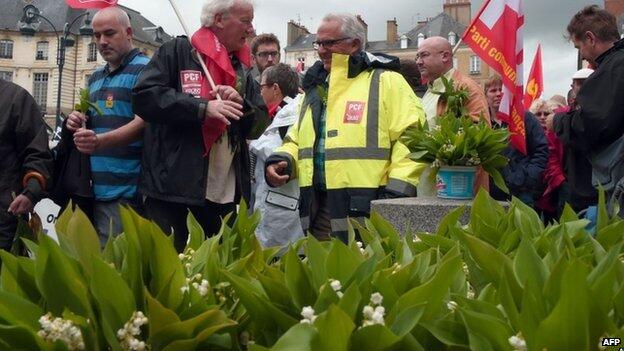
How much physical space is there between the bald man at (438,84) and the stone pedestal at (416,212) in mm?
321

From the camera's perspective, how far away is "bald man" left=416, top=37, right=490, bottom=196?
16.7ft

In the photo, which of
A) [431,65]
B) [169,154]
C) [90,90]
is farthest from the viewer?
[431,65]

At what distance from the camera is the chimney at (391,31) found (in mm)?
81938

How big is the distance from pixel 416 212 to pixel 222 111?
1.30m

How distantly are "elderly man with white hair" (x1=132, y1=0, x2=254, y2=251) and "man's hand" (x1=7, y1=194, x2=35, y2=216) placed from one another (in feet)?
2.44

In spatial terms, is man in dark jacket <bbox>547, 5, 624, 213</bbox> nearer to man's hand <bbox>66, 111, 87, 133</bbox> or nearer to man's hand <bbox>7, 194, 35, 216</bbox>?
man's hand <bbox>66, 111, 87, 133</bbox>

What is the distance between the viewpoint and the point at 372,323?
1218 mm

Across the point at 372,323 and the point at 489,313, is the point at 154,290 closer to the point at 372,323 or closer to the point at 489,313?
the point at 372,323

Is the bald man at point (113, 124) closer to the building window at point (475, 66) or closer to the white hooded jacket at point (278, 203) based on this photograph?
the white hooded jacket at point (278, 203)

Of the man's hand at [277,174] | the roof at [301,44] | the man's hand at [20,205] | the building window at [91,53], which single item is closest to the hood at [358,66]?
the man's hand at [277,174]

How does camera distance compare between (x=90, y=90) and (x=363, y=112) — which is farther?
(x=90, y=90)

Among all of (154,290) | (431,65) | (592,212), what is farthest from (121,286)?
(431,65)

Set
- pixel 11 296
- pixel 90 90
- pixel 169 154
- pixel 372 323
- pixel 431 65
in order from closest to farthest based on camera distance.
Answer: pixel 372 323 < pixel 11 296 < pixel 169 154 < pixel 90 90 < pixel 431 65

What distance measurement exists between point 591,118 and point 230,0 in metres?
2.32
